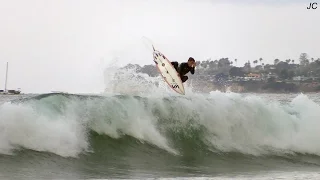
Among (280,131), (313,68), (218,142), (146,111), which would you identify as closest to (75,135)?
(146,111)

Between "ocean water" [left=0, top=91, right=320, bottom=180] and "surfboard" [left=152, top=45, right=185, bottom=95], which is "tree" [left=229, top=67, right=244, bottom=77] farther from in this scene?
"surfboard" [left=152, top=45, right=185, bottom=95]

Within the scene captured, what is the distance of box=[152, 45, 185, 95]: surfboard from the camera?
2028 cm

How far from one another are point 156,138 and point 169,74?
410cm

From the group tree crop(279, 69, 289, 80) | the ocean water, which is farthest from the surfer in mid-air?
tree crop(279, 69, 289, 80)

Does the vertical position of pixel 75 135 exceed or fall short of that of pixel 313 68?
it falls short

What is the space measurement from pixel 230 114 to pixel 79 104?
473cm

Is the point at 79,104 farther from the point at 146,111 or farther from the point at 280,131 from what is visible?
the point at 280,131

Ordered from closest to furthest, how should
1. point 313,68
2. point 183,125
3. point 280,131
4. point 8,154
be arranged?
point 8,154 → point 183,125 → point 280,131 → point 313,68

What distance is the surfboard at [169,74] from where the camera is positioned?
20.3 m

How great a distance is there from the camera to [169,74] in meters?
20.4

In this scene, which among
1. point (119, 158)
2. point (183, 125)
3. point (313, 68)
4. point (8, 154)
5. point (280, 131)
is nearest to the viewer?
point (8, 154)

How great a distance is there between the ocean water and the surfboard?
1.45 meters

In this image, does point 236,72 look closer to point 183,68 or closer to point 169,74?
point 169,74

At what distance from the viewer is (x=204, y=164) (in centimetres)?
1509
